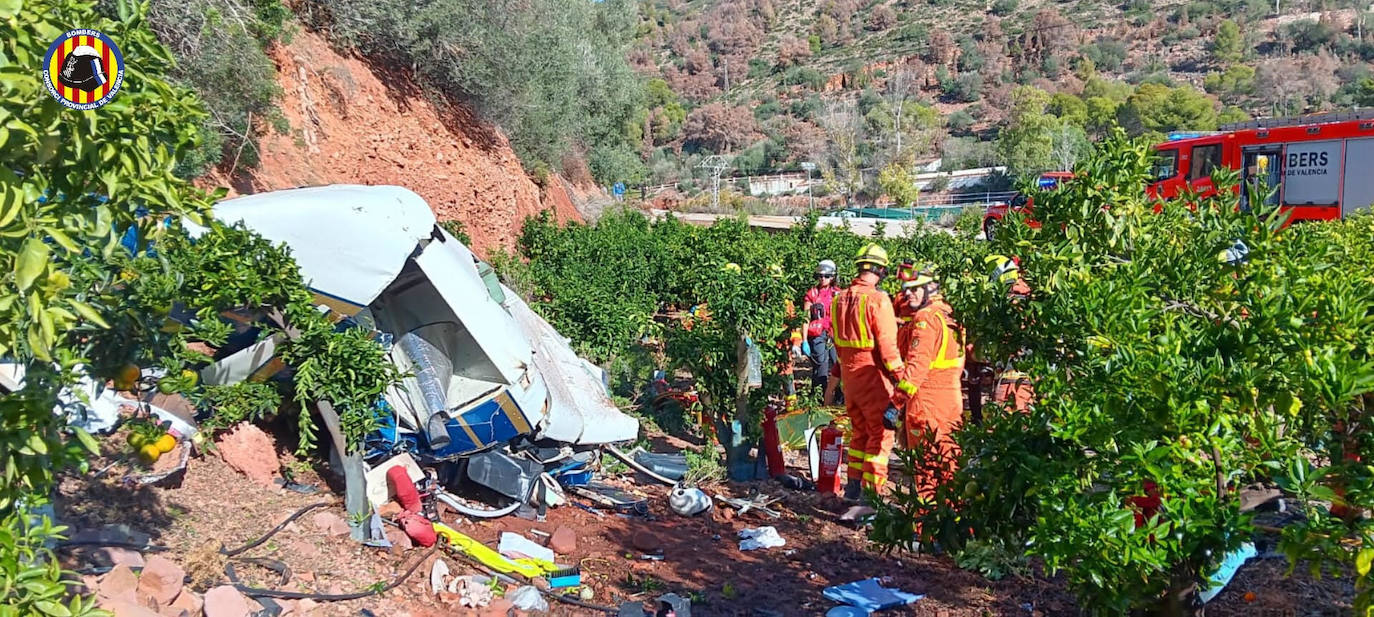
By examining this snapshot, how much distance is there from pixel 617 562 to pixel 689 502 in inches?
39.4

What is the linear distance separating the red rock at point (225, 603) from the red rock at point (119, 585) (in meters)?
0.31

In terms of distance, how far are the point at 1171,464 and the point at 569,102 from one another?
896 inches

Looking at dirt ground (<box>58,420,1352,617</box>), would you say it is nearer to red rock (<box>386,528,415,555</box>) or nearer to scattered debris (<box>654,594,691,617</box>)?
red rock (<box>386,528,415,555</box>)

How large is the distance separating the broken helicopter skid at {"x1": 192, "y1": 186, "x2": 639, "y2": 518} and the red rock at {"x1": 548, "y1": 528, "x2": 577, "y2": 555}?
38 centimetres

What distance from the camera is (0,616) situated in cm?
210

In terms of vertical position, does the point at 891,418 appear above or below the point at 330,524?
above

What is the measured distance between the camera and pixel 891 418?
21.5 ft

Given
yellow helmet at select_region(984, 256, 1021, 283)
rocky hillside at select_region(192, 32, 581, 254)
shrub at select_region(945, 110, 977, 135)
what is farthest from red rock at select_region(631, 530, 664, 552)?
shrub at select_region(945, 110, 977, 135)

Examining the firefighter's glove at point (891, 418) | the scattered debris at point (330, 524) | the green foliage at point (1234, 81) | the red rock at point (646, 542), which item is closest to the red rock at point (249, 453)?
the scattered debris at point (330, 524)

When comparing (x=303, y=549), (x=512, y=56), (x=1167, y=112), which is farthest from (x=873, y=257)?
(x=1167, y=112)

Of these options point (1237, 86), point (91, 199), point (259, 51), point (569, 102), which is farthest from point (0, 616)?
point (1237, 86)

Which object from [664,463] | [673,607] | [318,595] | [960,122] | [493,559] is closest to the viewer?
[318,595]

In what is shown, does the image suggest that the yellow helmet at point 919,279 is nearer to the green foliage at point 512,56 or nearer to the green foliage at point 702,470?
the green foliage at point 702,470

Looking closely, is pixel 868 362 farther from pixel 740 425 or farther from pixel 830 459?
pixel 740 425
